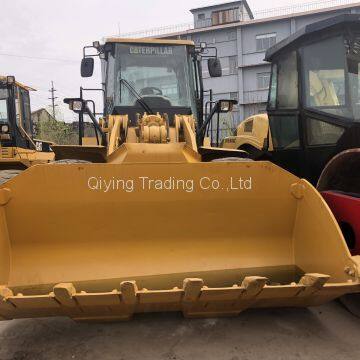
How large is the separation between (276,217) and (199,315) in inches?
39.0

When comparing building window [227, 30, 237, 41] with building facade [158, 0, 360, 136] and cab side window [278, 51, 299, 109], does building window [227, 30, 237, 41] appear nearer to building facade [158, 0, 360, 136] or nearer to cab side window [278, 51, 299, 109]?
building facade [158, 0, 360, 136]

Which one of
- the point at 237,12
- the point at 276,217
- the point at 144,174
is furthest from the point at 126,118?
the point at 237,12

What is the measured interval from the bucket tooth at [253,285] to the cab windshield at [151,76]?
10.8 feet

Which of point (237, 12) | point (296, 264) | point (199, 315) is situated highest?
point (237, 12)

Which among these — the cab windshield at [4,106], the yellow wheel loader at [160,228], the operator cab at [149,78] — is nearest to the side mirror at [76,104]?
the operator cab at [149,78]

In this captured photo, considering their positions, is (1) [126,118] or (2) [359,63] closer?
(2) [359,63]

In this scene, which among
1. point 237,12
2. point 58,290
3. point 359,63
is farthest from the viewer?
point 237,12

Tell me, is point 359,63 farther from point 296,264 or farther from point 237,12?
point 237,12

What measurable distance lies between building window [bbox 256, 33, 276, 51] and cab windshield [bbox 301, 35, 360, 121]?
97.1ft

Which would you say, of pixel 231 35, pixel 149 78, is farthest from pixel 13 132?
pixel 231 35

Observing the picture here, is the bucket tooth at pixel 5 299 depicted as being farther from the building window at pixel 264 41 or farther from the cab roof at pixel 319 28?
the building window at pixel 264 41

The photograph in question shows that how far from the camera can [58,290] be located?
2574 mm

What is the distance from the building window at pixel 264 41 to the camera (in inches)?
1287

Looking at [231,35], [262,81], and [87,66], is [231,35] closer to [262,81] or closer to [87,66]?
[262,81]
